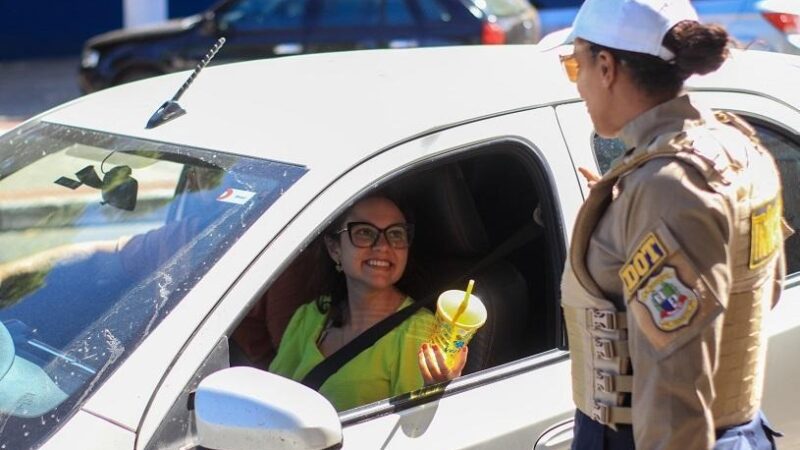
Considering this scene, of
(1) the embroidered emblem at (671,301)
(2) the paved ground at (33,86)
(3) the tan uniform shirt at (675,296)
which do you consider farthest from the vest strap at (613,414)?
(2) the paved ground at (33,86)

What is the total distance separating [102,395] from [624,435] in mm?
919

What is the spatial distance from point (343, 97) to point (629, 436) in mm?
1042

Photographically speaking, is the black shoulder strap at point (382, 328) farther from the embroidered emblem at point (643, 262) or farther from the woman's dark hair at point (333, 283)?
the embroidered emblem at point (643, 262)

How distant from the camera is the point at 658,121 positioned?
6.56 ft

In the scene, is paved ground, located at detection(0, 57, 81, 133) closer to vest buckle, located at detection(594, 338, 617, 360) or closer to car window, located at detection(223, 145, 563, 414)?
car window, located at detection(223, 145, 563, 414)

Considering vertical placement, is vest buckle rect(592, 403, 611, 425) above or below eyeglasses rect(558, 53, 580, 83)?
below

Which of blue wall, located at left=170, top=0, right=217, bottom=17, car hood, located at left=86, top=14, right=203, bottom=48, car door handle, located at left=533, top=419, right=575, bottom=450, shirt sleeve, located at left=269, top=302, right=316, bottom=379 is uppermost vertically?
blue wall, located at left=170, top=0, right=217, bottom=17

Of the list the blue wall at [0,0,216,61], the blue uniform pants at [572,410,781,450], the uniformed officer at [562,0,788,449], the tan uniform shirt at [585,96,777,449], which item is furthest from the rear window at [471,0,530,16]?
the blue wall at [0,0,216,61]

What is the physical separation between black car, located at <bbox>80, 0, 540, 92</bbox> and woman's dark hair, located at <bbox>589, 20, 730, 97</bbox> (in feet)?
29.1

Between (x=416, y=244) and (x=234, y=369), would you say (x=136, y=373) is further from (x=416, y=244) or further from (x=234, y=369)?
(x=416, y=244)

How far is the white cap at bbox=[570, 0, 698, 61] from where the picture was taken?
1976 millimetres

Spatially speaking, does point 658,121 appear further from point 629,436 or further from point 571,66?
point 629,436

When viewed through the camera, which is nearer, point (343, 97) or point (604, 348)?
point (604, 348)

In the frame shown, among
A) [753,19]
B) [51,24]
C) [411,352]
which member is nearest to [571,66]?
[411,352]
